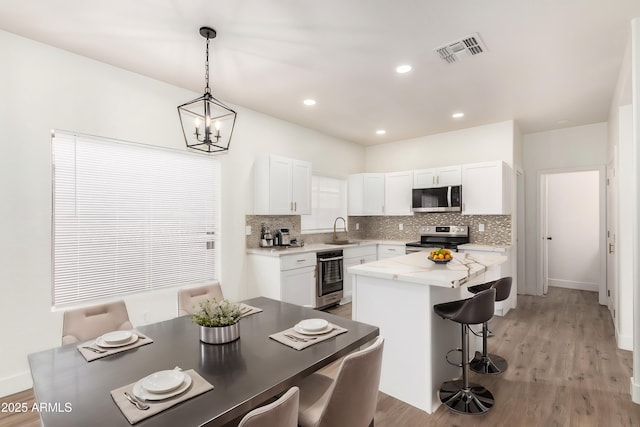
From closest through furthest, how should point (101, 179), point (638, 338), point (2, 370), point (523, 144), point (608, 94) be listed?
point (638, 338) → point (2, 370) → point (101, 179) → point (608, 94) → point (523, 144)

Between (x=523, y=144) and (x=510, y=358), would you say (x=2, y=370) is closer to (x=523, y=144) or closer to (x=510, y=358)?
(x=510, y=358)

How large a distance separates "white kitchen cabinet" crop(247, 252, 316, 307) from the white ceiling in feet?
6.57

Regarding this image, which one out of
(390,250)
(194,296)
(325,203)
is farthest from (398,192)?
(194,296)

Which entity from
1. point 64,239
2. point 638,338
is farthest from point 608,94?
point 64,239

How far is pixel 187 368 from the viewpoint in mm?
1384

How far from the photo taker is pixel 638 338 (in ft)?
7.73

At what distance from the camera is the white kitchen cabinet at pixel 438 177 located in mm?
5027

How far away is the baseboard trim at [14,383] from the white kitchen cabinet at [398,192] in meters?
5.01

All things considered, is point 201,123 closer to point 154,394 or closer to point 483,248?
point 154,394

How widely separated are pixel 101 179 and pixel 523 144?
6.28 metres

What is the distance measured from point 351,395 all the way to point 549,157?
19.1 feet

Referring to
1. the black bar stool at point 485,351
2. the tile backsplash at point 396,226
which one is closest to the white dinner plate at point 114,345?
the black bar stool at point 485,351

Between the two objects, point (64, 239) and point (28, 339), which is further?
point (64, 239)

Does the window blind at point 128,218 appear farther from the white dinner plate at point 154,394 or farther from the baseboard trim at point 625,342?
the baseboard trim at point 625,342
